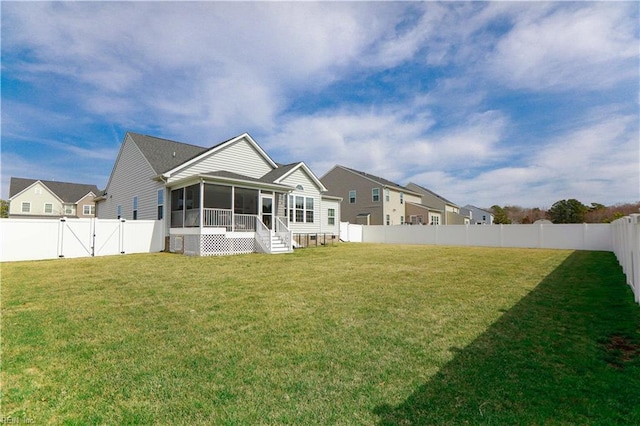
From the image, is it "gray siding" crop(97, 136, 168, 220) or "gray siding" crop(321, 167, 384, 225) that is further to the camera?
"gray siding" crop(321, 167, 384, 225)

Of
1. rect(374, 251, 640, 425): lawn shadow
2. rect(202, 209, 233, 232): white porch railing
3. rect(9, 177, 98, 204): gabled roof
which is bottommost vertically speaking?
rect(374, 251, 640, 425): lawn shadow

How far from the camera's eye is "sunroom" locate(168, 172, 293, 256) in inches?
565

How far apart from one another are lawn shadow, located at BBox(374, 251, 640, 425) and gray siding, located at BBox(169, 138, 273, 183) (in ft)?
52.4

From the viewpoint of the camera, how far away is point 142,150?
58.6 feet

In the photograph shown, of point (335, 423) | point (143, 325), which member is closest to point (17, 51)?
point (143, 325)

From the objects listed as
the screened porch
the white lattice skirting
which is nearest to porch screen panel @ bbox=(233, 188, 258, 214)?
the screened porch

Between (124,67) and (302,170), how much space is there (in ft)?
37.5

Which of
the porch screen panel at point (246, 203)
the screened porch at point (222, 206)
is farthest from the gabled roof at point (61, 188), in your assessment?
the screened porch at point (222, 206)

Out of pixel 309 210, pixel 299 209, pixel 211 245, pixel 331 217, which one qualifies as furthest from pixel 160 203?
pixel 331 217

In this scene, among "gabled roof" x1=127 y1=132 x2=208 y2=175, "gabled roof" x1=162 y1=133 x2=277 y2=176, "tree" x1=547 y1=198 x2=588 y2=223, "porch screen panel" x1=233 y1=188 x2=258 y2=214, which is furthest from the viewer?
"tree" x1=547 y1=198 x2=588 y2=223

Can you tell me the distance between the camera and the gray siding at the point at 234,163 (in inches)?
659

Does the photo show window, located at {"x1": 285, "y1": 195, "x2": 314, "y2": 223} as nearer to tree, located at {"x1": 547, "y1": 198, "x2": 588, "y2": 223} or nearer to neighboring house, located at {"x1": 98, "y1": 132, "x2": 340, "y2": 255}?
neighboring house, located at {"x1": 98, "y1": 132, "x2": 340, "y2": 255}

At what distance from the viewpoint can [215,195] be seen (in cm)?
1925

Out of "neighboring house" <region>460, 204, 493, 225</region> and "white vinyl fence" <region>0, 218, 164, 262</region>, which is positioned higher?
"neighboring house" <region>460, 204, 493, 225</region>
